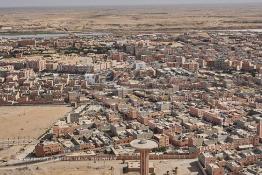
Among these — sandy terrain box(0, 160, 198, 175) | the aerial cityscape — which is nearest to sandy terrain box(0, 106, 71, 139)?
the aerial cityscape

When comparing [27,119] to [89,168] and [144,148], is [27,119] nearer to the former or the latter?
[89,168]

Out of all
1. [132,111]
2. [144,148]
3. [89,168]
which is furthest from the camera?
[132,111]

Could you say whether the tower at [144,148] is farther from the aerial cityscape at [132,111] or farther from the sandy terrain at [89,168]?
the sandy terrain at [89,168]

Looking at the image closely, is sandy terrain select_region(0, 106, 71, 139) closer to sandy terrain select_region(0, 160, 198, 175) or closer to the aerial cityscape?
the aerial cityscape

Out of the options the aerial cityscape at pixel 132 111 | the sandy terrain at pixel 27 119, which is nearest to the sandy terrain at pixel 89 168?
the aerial cityscape at pixel 132 111

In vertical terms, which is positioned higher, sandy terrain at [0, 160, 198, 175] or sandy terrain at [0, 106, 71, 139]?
sandy terrain at [0, 160, 198, 175]

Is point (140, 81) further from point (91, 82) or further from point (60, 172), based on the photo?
point (60, 172)

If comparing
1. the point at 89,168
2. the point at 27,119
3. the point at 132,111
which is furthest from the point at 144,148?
the point at 27,119
